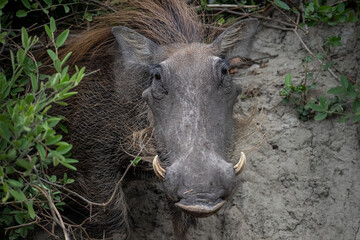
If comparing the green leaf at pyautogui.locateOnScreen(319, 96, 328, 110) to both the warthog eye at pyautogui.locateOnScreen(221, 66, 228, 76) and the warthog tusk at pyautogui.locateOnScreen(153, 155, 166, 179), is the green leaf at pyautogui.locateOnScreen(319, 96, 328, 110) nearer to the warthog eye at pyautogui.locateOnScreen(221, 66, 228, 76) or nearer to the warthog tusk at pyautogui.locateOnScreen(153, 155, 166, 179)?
the warthog eye at pyautogui.locateOnScreen(221, 66, 228, 76)

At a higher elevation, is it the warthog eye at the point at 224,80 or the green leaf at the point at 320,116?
the warthog eye at the point at 224,80

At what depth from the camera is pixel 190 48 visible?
3.18 m

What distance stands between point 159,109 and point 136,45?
0.52 metres

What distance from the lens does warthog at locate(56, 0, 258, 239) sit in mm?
2598

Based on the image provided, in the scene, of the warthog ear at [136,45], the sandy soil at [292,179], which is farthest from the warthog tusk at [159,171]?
the sandy soil at [292,179]

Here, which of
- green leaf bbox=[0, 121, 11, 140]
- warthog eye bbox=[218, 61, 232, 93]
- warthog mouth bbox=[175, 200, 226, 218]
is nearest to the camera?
green leaf bbox=[0, 121, 11, 140]

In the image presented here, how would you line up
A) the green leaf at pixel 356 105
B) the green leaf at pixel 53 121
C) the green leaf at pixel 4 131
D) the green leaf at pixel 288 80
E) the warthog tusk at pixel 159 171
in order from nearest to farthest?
the green leaf at pixel 4 131 < the green leaf at pixel 53 121 < the warthog tusk at pixel 159 171 < the green leaf at pixel 356 105 < the green leaf at pixel 288 80

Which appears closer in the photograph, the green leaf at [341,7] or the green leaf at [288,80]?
the green leaf at [341,7]

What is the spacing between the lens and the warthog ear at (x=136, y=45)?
10.7 feet

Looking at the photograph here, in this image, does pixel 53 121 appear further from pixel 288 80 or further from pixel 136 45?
pixel 288 80

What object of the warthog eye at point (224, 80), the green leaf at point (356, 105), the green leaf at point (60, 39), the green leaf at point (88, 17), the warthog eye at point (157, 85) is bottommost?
the green leaf at point (356, 105)

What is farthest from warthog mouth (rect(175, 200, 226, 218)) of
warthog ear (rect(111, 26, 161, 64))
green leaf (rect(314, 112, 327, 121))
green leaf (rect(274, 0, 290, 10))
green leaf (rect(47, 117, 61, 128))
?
green leaf (rect(274, 0, 290, 10))

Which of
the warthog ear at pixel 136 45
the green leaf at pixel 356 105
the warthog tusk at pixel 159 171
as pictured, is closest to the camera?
the warthog tusk at pixel 159 171

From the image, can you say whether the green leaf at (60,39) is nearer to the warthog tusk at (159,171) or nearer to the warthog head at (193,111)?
the warthog head at (193,111)
